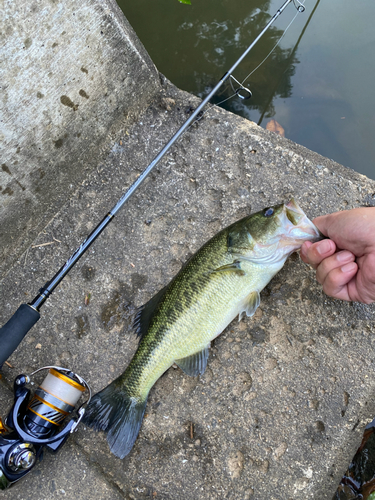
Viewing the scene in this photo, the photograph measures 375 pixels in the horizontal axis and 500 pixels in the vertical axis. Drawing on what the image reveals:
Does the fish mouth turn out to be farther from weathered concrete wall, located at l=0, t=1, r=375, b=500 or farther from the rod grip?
the rod grip

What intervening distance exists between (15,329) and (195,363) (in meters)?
1.27

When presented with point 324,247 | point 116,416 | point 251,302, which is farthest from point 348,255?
point 116,416

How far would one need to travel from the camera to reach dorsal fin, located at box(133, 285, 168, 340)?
96.8 inches

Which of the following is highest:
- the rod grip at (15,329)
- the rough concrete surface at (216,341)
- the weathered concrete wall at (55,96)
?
the weathered concrete wall at (55,96)

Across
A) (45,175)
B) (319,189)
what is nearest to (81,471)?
(45,175)

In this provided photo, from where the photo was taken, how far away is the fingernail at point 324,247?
2172 mm

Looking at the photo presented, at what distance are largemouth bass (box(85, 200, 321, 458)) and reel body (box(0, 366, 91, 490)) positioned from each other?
0.19 meters

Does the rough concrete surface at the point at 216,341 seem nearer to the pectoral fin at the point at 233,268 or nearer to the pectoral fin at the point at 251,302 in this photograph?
the pectoral fin at the point at 251,302

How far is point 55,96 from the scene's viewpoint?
2.43 meters

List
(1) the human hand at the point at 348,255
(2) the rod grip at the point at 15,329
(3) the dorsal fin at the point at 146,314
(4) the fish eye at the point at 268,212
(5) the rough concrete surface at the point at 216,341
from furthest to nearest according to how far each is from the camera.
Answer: (3) the dorsal fin at the point at 146,314 → (5) the rough concrete surface at the point at 216,341 → (4) the fish eye at the point at 268,212 → (1) the human hand at the point at 348,255 → (2) the rod grip at the point at 15,329

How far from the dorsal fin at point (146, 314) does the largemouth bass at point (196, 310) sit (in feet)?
0.33

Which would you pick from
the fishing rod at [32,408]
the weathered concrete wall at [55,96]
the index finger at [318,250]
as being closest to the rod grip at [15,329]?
the fishing rod at [32,408]

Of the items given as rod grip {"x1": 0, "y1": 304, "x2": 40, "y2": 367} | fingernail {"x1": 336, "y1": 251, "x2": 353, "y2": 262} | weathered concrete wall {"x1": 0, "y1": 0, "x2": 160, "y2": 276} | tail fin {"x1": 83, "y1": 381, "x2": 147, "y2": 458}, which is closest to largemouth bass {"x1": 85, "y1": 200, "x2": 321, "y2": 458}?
tail fin {"x1": 83, "y1": 381, "x2": 147, "y2": 458}

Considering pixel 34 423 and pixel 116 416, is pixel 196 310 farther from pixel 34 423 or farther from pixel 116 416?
pixel 34 423
